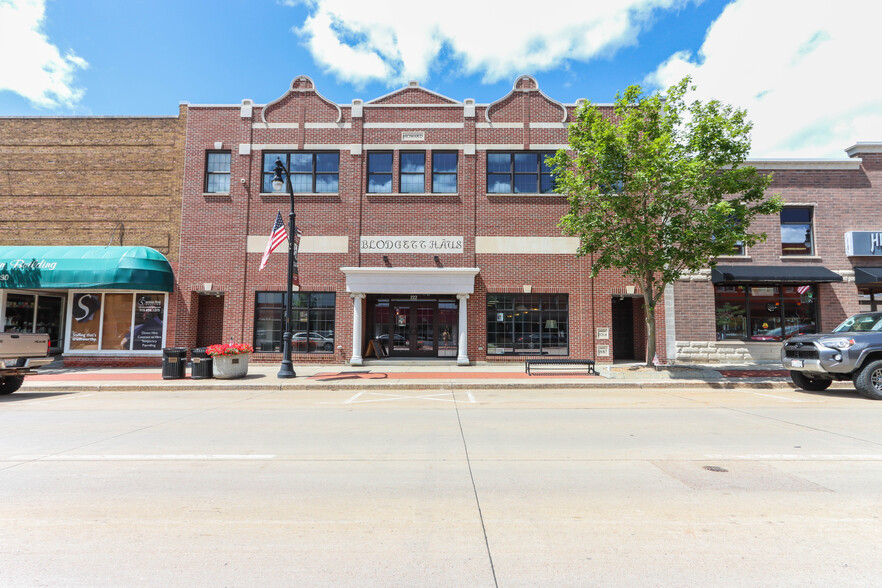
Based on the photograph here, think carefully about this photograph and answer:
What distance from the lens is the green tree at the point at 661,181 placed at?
47.1 ft

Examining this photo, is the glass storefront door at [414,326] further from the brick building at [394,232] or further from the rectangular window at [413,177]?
the rectangular window at [413,177]

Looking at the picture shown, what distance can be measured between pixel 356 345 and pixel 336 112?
32.3 ft

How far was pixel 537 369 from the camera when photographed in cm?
1739

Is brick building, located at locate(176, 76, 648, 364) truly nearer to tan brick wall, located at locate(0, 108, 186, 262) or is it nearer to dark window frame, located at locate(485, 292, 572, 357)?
dark window frame, located at locate(485, 292, 572, 357)

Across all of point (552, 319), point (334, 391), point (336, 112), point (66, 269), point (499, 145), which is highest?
point (336, 112)

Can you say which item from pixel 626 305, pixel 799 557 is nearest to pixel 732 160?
pixel 626 305

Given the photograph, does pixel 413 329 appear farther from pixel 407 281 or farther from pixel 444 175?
pixel 444 175

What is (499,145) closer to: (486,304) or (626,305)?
(486,304)

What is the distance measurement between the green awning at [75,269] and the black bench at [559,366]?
14523 millimetres

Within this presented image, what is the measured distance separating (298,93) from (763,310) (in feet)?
70.3

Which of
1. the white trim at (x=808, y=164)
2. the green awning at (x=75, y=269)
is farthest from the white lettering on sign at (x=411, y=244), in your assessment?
the white trim at (x=808, y=164)

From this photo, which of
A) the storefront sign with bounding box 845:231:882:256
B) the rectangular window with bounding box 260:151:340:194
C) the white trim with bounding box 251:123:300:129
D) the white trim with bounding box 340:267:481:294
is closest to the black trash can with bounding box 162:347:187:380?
the white trim with bounding box 340:267:481:294

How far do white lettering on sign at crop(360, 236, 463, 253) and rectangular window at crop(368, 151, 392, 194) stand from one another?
6.98ft

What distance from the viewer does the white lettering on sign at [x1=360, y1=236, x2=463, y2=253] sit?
18922 mm
